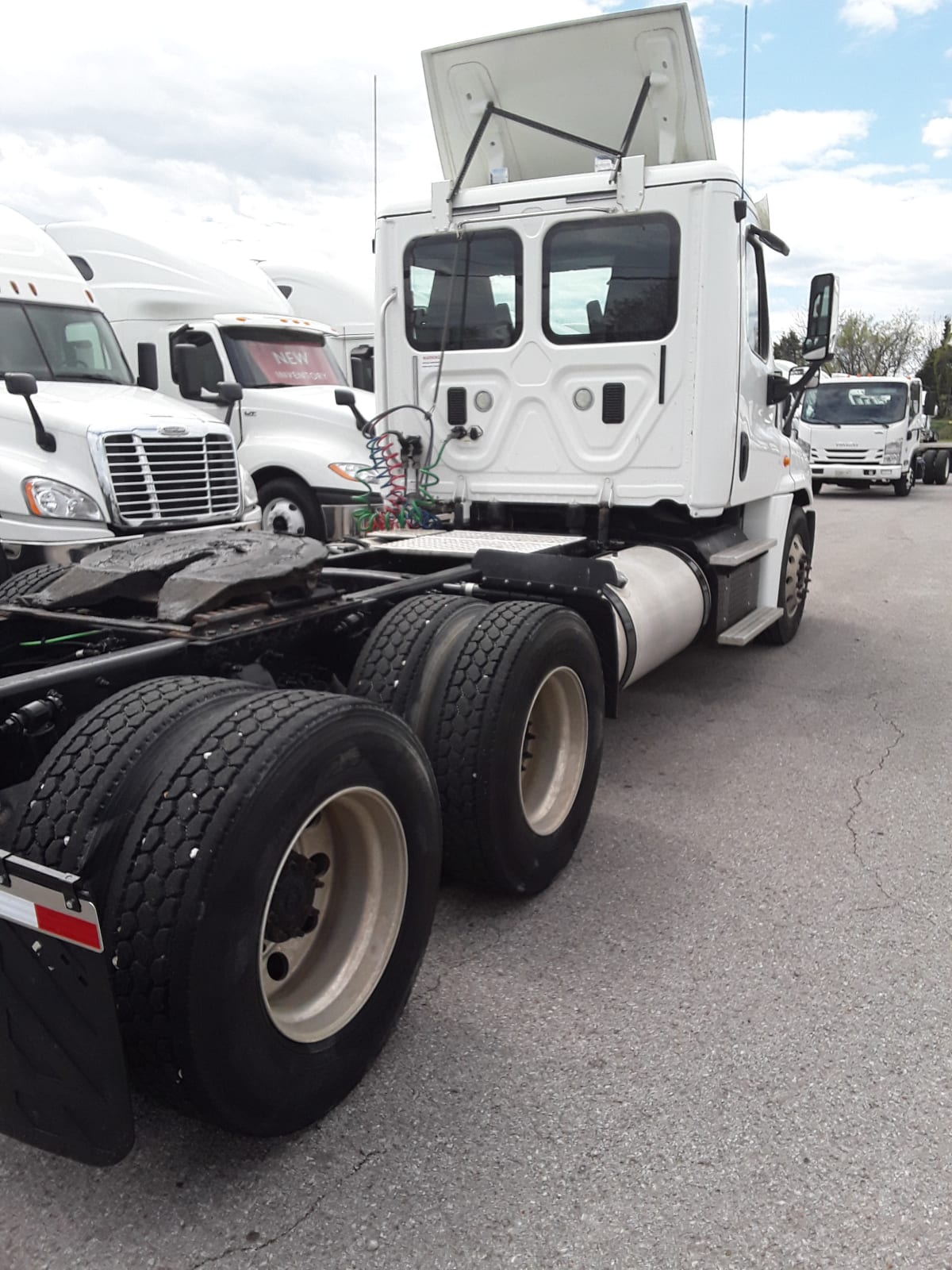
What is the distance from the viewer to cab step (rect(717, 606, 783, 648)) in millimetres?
5828

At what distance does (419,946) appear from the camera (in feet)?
9.27

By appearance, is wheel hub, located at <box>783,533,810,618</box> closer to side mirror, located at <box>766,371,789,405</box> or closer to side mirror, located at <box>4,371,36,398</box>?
side mirror, located at <box>766,371,789,405</box>

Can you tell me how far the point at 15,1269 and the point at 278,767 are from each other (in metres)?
1.12

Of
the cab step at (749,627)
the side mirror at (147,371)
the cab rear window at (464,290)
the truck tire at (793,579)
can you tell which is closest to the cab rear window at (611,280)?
the cab rear window at (464,290)

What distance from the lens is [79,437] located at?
6867mm

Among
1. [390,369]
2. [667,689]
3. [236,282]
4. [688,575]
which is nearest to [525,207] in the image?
[390,369]

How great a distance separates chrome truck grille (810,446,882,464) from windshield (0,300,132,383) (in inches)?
668

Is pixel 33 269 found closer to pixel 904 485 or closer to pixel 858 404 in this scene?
pixel 858 404

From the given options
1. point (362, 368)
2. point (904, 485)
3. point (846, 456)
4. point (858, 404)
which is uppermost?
point (362, 368)

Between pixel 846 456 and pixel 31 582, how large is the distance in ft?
69.4

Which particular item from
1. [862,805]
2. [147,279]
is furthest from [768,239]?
[147,279]

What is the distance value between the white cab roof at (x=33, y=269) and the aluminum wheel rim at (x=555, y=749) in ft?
20.1

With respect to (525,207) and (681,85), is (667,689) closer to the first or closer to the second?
(525,207)

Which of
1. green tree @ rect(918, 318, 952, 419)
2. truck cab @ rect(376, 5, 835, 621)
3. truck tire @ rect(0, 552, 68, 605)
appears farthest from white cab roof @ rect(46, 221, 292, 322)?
green tree @ rect(918, 318, 952, 419)
